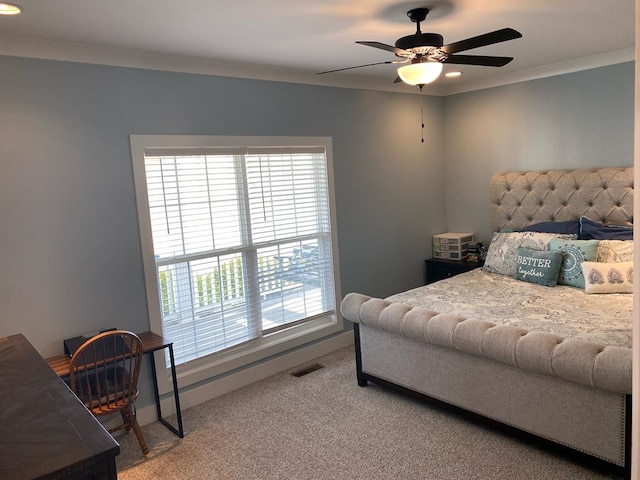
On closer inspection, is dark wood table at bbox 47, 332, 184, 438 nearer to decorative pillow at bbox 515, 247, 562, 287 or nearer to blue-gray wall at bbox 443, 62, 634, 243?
decorative pillow at bbox 515, 247, 562, 287

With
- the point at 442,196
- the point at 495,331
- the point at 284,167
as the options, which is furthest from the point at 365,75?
the point at 495,331

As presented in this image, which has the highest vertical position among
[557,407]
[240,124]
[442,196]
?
[240,124]

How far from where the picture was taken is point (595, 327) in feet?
9.39

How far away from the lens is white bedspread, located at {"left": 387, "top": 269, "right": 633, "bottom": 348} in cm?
285

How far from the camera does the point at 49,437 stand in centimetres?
129

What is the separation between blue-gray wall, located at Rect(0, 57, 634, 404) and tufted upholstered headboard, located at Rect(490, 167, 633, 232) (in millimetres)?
187

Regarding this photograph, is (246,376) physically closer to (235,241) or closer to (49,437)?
(235,241)

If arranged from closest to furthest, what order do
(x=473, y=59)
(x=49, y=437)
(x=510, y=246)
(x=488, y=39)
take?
1. (x=49, y=437)
2. (x=488, y=39)
3. (x=473, y=59)
4. (x=510, y=246)

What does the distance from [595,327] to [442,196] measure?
2744 millimetres

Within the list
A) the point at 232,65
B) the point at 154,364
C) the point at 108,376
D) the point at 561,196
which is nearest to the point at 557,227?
the point at 561,196

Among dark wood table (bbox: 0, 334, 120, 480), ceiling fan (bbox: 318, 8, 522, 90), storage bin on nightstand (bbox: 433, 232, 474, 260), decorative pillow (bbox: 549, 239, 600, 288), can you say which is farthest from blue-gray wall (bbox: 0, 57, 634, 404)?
ceiling fan (bbox: 318, 8, 522, 90)

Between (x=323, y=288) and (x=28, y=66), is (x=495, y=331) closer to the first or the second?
(x=323, y=288)

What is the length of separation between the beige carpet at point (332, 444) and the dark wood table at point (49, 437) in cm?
139

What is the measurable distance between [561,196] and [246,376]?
3.14 meters
